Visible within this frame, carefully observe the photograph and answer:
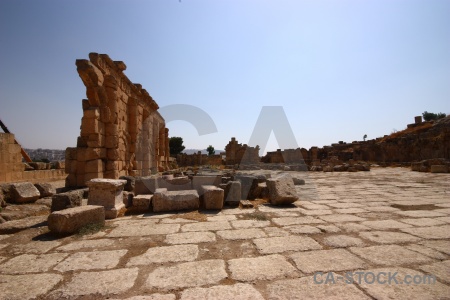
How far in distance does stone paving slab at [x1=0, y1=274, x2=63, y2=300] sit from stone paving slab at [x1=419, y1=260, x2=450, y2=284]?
3592mm

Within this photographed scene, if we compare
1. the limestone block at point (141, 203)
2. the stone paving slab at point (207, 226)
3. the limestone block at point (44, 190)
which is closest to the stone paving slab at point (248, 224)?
the stone paving slab at point (207, 226)

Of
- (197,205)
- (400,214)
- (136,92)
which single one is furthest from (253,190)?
(136,92)

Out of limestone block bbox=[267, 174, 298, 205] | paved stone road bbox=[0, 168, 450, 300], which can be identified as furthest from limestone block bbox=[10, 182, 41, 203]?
limestone block bbox=[267, 174, 298, 205]

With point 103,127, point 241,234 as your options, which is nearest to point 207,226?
point 241,234

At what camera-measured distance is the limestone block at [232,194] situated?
576 centimetres

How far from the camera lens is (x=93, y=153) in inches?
294

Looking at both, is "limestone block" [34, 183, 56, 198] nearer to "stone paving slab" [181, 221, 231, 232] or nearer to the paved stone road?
the paved stone road

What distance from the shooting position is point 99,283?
87.7 inches

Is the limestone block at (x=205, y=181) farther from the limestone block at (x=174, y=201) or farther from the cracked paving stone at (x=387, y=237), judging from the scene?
the cracked paving stone at (x=387, y=237)

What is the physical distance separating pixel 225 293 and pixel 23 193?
19.2ft

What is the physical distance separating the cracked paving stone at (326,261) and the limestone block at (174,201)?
118 inches

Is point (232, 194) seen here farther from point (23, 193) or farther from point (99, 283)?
point (23, 193)

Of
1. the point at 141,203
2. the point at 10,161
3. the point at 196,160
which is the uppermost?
the point at 196,160

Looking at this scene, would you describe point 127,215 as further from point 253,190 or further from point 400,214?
point 400,214
